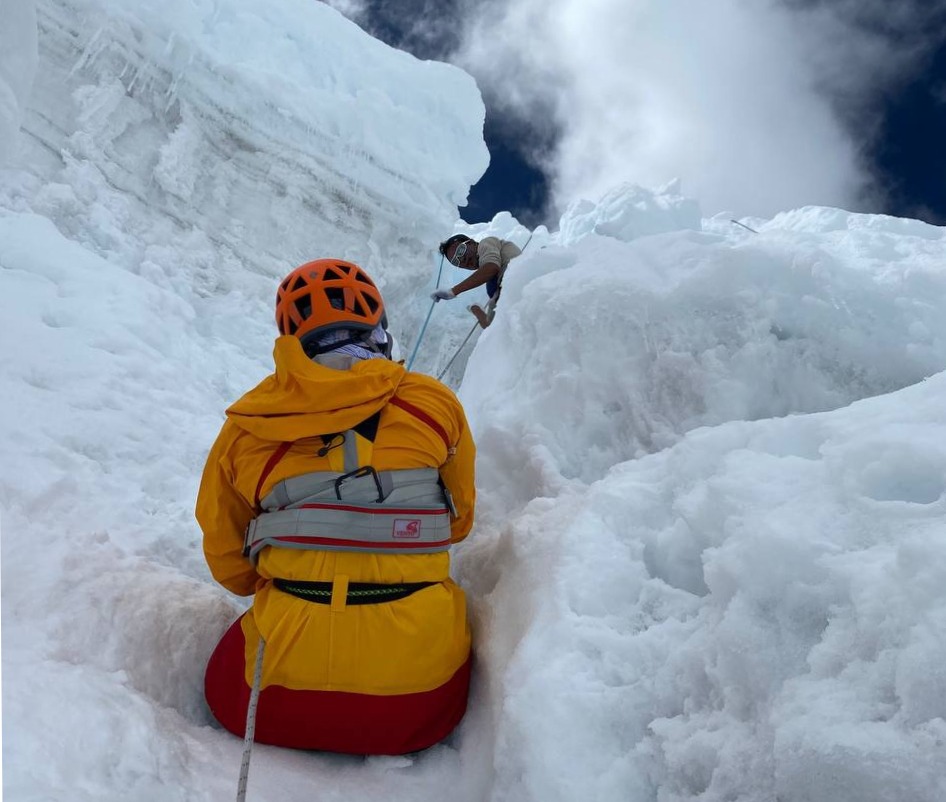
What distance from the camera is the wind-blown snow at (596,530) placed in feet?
3.76

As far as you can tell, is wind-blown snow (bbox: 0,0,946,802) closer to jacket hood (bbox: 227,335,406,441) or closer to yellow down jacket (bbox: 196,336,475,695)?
yellow down jacket (bbox: 196,336,475,695)

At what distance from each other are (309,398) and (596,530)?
79 cm

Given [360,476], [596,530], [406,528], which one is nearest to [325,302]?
[360,476]

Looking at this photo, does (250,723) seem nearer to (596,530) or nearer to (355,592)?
(355,592)

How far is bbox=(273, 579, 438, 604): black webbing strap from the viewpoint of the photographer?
167 cm

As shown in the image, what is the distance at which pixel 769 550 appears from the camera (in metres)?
1.27

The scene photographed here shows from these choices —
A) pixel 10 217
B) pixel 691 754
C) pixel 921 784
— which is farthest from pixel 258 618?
pixel 10 217

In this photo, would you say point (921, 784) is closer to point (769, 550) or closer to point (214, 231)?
point (769, 550)

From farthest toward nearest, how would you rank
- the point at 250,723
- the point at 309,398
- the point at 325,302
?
the point at 325,302
the point at 309,398
the point at 250,723

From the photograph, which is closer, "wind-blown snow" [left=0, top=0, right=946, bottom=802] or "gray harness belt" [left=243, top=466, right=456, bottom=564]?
"wind-blown snow" [left=0, top=0, right=946, bottom=802]

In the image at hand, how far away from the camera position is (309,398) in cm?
166

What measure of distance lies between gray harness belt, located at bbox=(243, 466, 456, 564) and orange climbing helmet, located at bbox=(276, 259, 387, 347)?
0.47 metres

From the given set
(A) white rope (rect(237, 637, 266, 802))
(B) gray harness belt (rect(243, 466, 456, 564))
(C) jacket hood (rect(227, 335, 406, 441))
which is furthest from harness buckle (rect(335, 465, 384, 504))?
(A) white rope (rect(237, 637, 266, 802))

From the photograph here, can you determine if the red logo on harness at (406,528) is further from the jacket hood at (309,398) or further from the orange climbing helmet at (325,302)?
the orange climbing helmet at (325,302)
